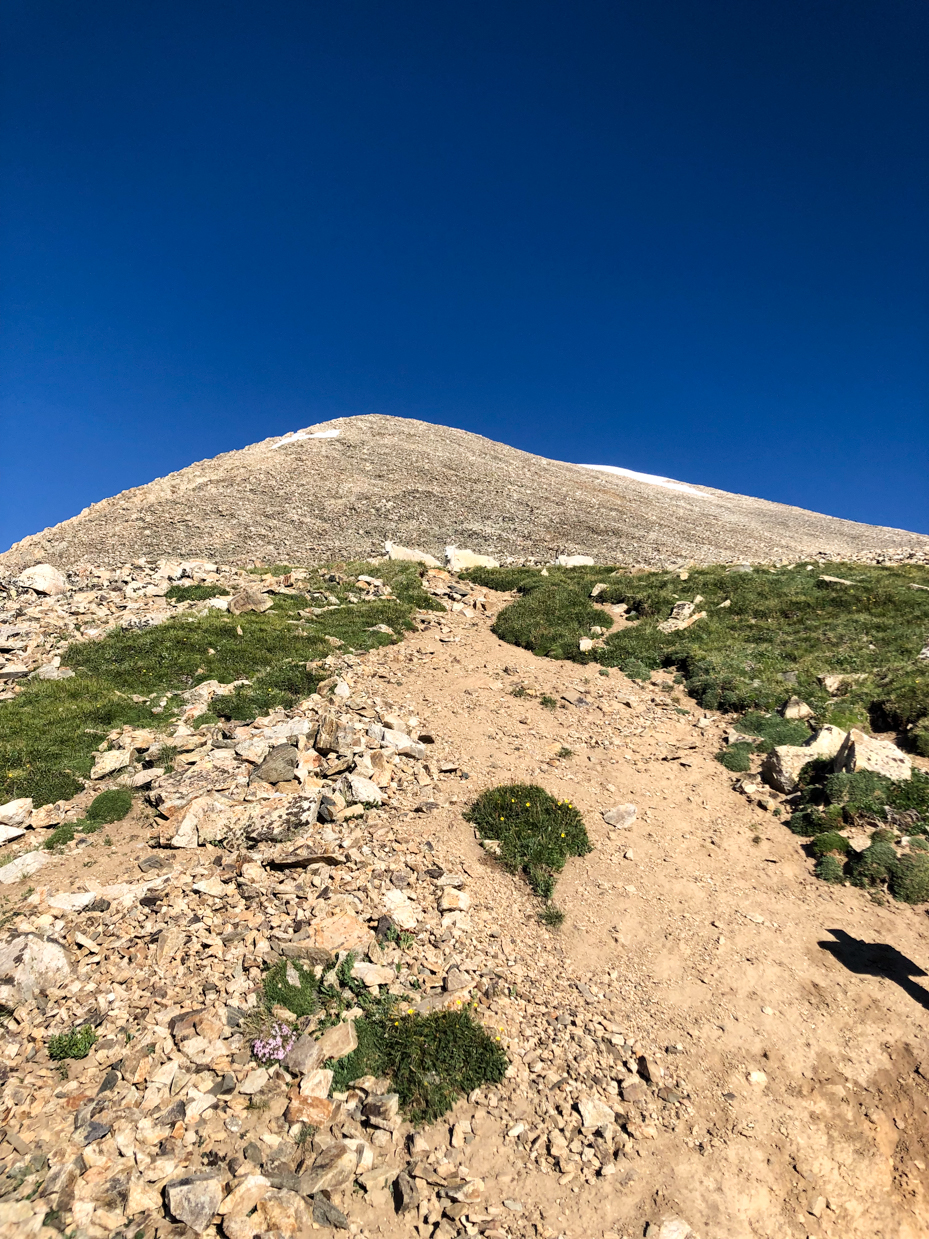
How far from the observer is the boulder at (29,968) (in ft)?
21.9

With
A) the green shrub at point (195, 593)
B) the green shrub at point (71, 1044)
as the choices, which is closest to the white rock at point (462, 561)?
the green shrub at point (195, 593)

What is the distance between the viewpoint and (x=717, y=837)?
1007 cm

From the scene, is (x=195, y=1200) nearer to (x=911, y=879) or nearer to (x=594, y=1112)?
(x=594, y=1112)

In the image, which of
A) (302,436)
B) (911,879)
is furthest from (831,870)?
(302,436)

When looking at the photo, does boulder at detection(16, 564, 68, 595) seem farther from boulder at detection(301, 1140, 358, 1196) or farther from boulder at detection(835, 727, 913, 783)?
boulder at detection(835, 727, 913, 783)

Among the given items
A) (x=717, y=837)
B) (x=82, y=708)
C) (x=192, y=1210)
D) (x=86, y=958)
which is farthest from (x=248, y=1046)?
(x=82, y=708)

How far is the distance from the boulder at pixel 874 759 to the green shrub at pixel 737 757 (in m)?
1.71

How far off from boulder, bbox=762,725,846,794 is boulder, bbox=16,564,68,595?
24390 mm

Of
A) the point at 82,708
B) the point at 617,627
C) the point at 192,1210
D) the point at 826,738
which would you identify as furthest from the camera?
the point at 617,627

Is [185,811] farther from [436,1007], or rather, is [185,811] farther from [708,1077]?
[708,1077]

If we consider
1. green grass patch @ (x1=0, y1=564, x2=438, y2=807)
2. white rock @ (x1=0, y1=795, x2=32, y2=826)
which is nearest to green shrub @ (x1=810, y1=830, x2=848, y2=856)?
green grass patch @ (x1=0, y1=564, x2=438, y2=807)

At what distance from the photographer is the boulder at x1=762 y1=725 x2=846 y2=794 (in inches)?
433

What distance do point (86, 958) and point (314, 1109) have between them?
372 cm

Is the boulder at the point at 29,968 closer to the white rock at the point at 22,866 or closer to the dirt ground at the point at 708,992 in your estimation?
the white rock at the point at 22,866
